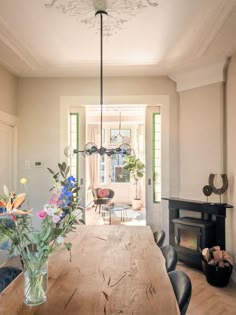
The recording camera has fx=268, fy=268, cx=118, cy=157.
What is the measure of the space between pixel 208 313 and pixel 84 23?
10.3ft

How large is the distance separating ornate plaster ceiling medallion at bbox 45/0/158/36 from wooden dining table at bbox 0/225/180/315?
211 cm

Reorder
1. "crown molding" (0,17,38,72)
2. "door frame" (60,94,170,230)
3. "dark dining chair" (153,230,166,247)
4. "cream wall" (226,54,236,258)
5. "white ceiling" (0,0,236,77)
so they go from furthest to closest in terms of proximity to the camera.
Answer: "door frame" (60,94,170,230) < "cream wall" (226,54,236,258) < "crown molding" (0,17,38,72) < "dark dining chair" (153,230,166,247) < "white ceiling" (0,0,236,77)

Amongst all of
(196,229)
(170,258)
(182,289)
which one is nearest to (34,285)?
(182,289)

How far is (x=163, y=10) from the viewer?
97.7 inches

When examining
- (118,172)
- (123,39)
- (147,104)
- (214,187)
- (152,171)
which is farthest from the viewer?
(118,172)

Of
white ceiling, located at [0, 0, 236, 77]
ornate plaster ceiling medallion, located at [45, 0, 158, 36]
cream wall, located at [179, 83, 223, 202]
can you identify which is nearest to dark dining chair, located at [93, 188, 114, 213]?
cream wall, located at [179, 83, 223, 202]

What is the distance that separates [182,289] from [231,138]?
2.53 m

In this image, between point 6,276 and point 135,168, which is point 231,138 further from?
point 135,168

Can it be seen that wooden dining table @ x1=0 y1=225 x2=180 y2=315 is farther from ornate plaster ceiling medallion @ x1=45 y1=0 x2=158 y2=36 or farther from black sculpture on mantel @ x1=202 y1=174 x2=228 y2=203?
ornate plaster ceiling medallion @ x1=45 y1=0 x2=158 y2=36

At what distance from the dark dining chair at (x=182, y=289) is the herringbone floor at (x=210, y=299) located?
1282 millimetres

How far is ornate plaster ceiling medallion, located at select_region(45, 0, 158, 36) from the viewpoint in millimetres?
2341

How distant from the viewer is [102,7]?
238cm

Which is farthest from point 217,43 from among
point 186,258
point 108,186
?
point 108,186

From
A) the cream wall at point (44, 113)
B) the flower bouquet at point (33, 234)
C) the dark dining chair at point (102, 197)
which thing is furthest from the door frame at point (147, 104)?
the dark dining chair at point (102, 197)
